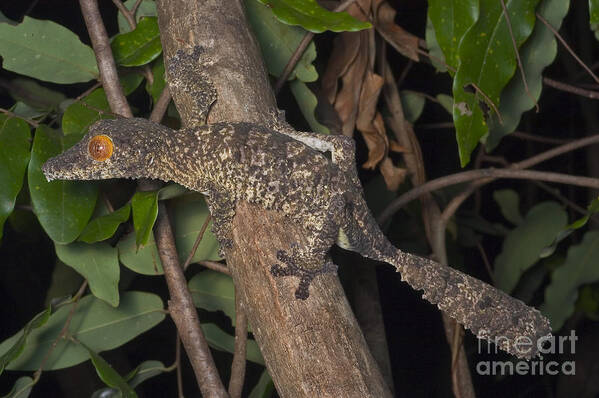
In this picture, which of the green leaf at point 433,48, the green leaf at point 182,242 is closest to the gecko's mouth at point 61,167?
the green leaf at point 182,242

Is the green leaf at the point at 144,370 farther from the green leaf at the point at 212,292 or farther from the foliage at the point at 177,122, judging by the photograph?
the green leaf at the point at 212,292

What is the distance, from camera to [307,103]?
3.05 metres

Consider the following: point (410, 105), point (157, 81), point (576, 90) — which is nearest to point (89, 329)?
point (157, 81)

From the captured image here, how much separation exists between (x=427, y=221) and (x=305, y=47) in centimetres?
144

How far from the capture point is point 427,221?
378 cm

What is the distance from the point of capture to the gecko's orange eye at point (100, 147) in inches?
101

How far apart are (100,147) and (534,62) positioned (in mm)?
2081

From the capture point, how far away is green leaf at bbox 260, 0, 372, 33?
2523mm

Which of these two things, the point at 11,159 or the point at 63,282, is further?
the point at 63,282

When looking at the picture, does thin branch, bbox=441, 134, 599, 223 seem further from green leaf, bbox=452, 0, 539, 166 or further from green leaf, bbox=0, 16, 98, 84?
green leaf, bbox=0, 16, 98, 84

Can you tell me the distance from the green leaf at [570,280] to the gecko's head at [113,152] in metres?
2.53

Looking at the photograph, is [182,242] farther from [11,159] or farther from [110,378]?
[11,159]

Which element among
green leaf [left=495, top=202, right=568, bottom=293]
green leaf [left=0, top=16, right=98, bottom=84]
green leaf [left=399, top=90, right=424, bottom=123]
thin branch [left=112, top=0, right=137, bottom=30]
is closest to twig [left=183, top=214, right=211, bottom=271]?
green leaf [left=0, top=16, right=98, bottom=84]

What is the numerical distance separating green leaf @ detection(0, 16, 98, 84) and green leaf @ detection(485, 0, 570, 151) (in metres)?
2.05
